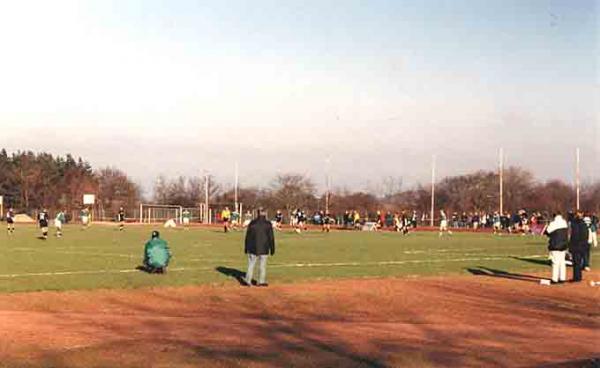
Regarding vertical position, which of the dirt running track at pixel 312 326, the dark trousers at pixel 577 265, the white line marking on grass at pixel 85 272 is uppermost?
the dark trousers at pixel 577 265

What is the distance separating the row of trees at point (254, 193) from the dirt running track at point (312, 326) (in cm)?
9467

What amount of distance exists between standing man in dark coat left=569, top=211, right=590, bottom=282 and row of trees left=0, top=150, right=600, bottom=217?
8843 cm

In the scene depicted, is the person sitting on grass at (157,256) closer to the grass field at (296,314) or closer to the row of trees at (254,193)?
the grass field at (296,314)

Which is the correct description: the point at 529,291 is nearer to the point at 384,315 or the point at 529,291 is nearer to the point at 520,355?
the point at 384,315

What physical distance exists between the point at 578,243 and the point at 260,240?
31.9ft

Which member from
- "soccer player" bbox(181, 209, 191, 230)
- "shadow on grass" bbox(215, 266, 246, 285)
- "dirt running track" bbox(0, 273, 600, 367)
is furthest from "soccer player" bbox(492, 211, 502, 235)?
"dirt running track" bbox(0, 273, 600, 367)

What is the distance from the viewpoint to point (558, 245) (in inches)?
995

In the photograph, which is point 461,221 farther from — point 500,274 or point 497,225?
point 500,274

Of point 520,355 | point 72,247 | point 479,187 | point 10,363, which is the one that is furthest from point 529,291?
point 479,187

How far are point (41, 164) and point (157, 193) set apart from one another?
61.8 feet

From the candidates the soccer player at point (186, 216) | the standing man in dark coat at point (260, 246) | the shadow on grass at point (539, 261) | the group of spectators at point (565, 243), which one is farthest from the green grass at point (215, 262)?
the soccer player at point (186, 216)

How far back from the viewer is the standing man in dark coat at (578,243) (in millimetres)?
26328

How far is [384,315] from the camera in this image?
18.7 meters

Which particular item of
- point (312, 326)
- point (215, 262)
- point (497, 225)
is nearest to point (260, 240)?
point (312, 326)
